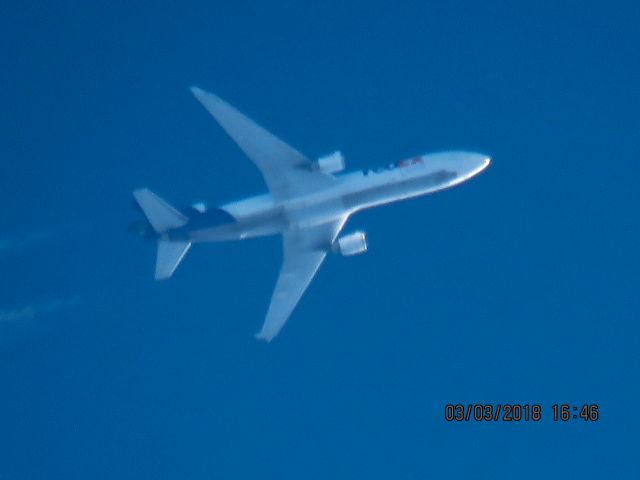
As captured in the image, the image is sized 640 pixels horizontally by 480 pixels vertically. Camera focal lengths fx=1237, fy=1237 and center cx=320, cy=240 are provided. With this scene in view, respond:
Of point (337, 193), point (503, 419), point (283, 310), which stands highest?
point (337, 193)

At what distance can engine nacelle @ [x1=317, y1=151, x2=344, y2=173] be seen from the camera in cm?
6050

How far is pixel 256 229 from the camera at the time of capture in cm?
6106

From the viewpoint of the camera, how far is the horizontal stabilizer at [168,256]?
202 feet

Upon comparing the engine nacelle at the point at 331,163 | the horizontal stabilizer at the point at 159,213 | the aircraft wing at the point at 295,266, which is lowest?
the aircraft wing at the point at 295,266

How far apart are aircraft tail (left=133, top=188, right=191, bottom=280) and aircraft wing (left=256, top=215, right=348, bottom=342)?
5.21 m

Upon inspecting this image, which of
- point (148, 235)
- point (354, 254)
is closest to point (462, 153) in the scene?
point (354, 254)

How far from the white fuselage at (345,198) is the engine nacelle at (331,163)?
2.38 ft

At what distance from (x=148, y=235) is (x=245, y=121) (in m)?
7.57

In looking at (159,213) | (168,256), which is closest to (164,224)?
(159,213)

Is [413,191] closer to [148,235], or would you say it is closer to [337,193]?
[337,193]

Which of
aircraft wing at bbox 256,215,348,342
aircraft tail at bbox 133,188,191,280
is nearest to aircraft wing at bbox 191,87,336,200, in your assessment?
aircraft wing at bbox 256,215,348,342

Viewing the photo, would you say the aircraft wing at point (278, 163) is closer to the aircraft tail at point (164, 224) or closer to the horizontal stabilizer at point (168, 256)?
the aircraft tail at point (164, 224)

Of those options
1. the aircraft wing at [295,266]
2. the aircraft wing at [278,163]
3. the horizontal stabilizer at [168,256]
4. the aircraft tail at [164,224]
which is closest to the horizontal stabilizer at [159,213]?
the aircraft tail at [164,224]

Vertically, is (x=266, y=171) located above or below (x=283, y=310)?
above
